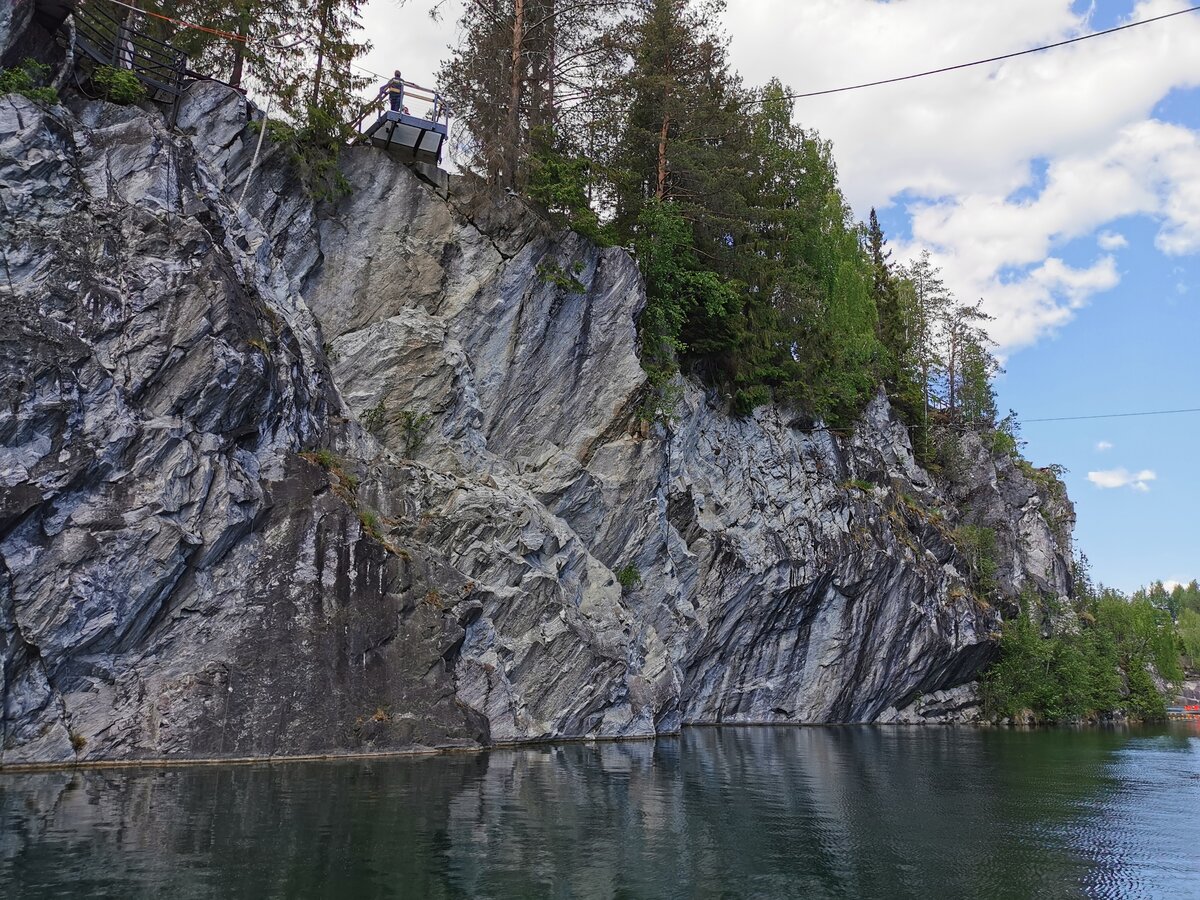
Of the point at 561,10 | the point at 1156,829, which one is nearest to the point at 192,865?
the point at 1156,829

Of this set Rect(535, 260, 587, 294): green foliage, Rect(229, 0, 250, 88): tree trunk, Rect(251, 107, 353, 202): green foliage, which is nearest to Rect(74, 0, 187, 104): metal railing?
Rect(229, 0, 250, 88): tree trunk

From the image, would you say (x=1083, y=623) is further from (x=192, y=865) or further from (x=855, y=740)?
(x=192, y=865)

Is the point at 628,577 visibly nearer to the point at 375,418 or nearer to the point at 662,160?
the point at 375,418

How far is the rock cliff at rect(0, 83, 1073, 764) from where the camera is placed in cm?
2066

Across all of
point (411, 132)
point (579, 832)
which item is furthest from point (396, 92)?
point (579, 832)

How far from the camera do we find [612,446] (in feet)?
125

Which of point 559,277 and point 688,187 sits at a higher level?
point 688,187

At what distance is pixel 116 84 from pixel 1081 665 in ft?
214

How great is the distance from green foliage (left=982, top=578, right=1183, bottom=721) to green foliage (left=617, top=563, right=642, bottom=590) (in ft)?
114

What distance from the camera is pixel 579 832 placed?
47.6ft

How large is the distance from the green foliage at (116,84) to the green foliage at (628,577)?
23.6 m

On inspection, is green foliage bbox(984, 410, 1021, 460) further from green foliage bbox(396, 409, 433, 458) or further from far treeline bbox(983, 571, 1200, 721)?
green foliage bbox(396, 409, 433, 458)

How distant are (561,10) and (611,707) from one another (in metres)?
28.7

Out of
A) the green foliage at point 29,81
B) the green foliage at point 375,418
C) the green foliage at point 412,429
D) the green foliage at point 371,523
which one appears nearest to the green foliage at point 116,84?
the green foliage at point 29,81
